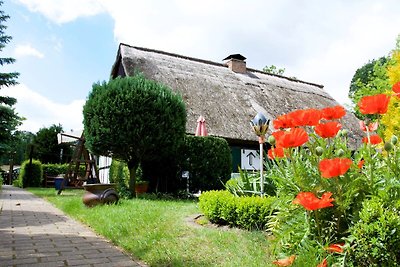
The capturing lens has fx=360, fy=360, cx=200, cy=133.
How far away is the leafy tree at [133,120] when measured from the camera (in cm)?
858

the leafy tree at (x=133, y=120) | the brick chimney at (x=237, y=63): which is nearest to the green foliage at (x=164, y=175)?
the leafy tree at (x=133, y=120)

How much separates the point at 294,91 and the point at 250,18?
11108 millimetres

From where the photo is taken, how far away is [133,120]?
28.0 feet

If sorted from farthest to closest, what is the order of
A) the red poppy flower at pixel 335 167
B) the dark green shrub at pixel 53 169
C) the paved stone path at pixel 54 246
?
the dark green shrub at pixel 53 169 < the paved stone path at pixel 54 246 < the red poppy flower at pixel 335 167

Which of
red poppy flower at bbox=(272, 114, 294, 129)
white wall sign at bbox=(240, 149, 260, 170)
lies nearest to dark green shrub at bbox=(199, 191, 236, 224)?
red poppy flower at bbox=(272, 114, 294, 129)

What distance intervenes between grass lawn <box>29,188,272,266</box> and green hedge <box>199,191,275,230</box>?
0.54ft

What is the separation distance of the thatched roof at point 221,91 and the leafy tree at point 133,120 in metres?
2.72

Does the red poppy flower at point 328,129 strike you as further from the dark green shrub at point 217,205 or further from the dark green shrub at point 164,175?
the dark green shrub at point 164,175

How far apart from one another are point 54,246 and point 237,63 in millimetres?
15765

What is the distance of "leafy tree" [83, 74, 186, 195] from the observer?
8578 mm

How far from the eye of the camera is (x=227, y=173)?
977cm

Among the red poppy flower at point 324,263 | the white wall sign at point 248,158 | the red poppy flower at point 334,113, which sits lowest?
the red poppy flower at point 324,263

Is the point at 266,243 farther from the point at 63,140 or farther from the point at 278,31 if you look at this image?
the point at 63,140

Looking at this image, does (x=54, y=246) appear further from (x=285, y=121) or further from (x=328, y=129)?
(x=328, y=129)
